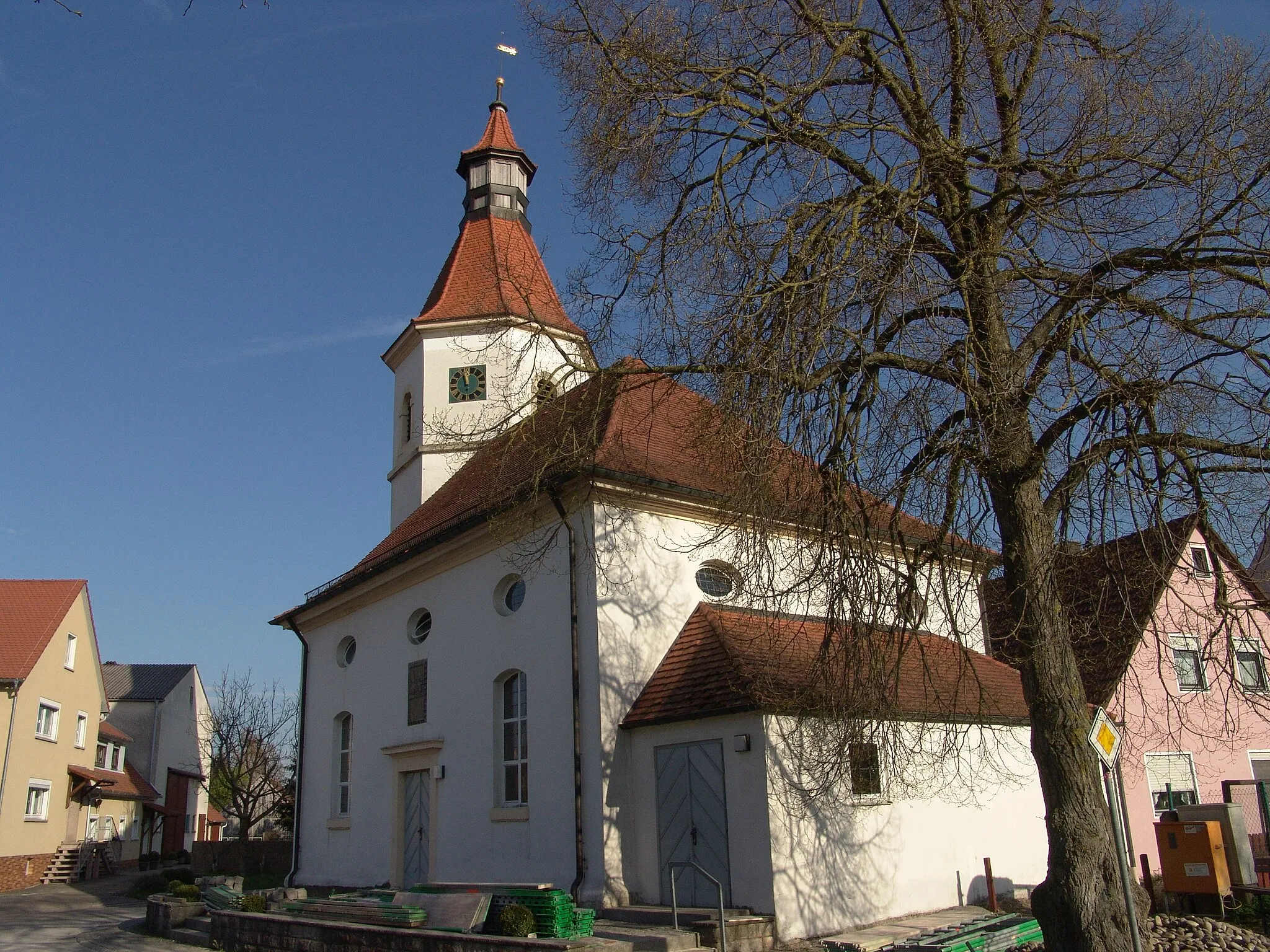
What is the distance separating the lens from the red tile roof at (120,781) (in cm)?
3103

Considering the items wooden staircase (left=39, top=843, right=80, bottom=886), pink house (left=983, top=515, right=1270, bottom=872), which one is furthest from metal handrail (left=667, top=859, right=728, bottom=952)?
wooden staircase (left=39, top=843, right=80, bottom=886)

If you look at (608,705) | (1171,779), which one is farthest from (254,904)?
(1171,779)

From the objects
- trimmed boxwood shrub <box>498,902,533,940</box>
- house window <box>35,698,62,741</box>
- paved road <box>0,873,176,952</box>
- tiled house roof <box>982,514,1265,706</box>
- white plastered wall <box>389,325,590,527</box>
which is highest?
white plastered wall <box>389,325,590,527</box>

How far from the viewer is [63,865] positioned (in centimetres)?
2956

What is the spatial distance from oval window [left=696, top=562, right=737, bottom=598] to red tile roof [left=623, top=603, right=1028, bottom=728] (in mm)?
275

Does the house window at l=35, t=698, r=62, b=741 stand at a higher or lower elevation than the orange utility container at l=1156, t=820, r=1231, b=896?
higher

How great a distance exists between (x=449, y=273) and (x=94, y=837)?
24.1 meters

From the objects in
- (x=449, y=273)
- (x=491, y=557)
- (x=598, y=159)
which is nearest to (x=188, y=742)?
(x=449, y=273)

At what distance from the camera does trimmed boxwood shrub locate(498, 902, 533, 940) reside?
9.90 meters

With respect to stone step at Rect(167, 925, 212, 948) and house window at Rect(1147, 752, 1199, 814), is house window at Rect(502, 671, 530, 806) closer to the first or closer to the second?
stone step at Rect(167, 925, 212, 948)

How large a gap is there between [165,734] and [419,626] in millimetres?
33087

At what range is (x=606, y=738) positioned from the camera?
43.7ft

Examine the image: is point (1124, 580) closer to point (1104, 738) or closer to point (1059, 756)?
point (1104, 738)

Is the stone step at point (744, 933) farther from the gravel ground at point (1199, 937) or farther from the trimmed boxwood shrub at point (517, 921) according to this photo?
the gravel ground at point (1199, 937)
